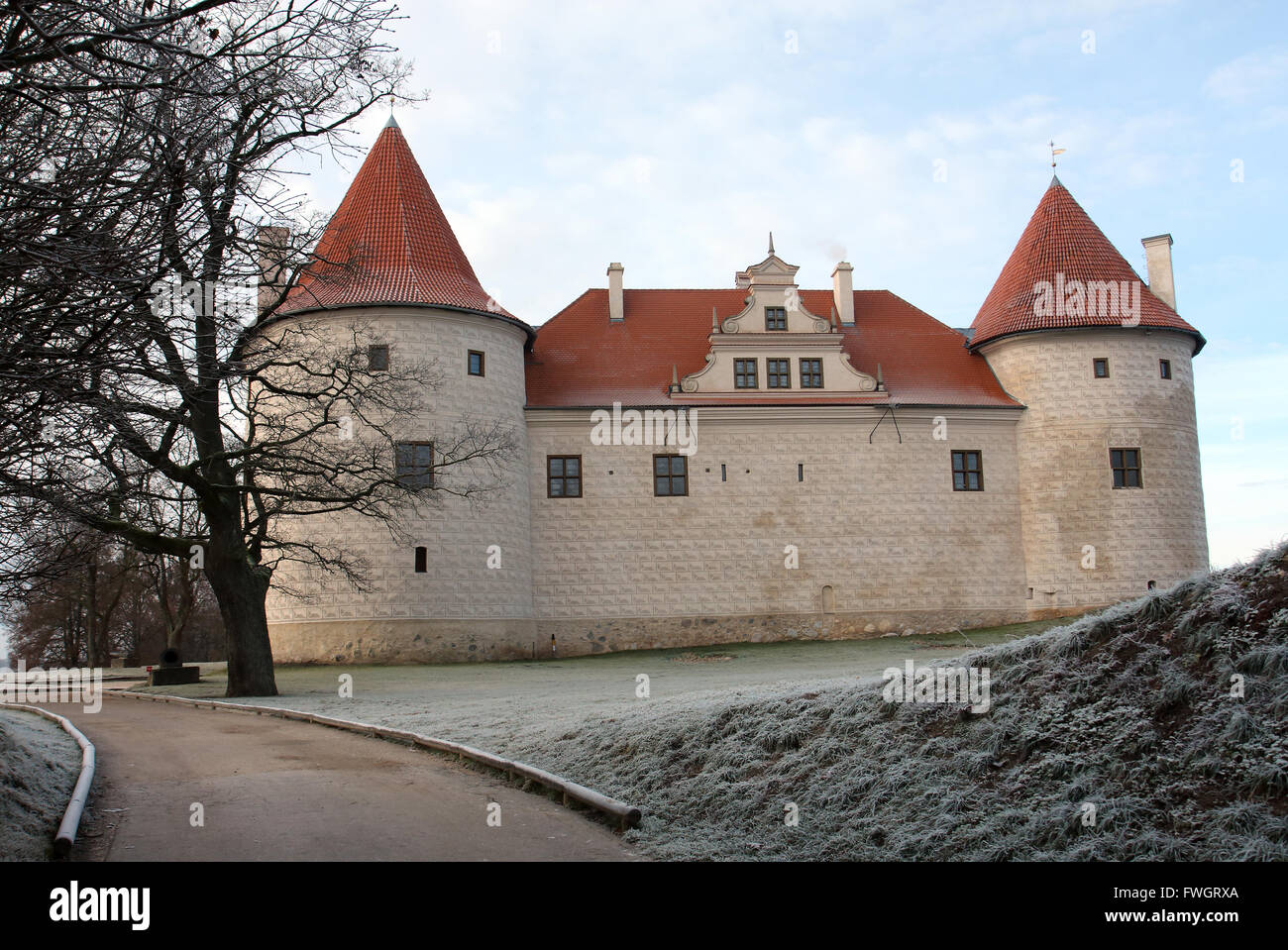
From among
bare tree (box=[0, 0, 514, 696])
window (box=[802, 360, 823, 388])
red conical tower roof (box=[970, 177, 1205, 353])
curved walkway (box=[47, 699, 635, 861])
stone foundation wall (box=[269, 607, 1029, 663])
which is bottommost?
curved walkway (box=[47, 699, 635, 861])

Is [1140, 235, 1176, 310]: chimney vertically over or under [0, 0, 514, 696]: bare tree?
over

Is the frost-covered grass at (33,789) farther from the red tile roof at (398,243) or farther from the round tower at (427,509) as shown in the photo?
the red tile roof at (398,243)

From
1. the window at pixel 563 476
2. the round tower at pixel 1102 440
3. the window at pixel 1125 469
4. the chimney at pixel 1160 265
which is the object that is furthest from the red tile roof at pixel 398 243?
the chimney at pixel 1160 265

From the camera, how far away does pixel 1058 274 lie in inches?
1332

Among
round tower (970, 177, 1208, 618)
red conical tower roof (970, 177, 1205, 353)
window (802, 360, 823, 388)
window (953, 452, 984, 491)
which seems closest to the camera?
round tower (970, 177, 1208, 618)

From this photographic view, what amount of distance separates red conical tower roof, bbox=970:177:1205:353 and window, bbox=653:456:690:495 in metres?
10.4

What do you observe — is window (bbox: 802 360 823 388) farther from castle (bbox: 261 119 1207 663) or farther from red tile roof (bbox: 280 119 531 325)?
red tile roof (bbox: 280 119 531 325)

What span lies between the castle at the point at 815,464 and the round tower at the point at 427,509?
0.13 meters

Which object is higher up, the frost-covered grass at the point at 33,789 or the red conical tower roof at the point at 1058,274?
the red conical tower roof at the point at 1058,274

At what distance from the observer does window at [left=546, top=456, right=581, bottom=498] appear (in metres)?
32.4

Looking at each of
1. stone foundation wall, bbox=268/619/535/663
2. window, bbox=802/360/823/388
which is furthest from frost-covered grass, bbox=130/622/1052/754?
window, bbox=802/360/823/388

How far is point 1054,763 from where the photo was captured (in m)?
6.97

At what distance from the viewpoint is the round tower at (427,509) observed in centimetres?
2881
